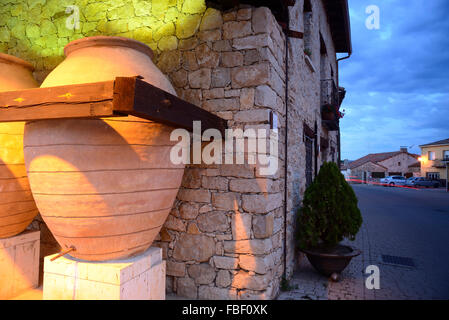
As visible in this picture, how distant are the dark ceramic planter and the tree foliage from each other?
5.9 inches

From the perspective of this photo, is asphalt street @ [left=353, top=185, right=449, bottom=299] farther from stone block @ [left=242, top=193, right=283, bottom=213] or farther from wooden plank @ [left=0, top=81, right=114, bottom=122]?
wooden plank @ [left=0, top=81, right=114, bottom=122]

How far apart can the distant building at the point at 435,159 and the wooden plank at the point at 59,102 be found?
35.5 meters

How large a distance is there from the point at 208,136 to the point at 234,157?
0.34 metres

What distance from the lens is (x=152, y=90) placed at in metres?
1.76

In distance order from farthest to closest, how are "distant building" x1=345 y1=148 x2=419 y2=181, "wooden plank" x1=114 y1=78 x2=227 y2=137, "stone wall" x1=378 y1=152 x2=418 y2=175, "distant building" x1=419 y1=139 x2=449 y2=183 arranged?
"stone wall" x1=378 y1=152 x2=418 y2=175 < "distant building" x1=345 y1=148 x2=419 y2=181 < "distant building" x1=419 y1=139 x2=449 y2=183 < "wooden plank" x1=114 y1=78 x2=227 y2=137

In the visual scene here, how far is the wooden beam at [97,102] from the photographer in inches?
63.9

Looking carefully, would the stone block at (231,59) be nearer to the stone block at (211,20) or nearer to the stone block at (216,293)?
the stone block at (211,20)

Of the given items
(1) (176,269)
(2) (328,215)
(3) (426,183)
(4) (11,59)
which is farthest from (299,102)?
(3) (426,183)

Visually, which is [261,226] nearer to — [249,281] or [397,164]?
[249,281]

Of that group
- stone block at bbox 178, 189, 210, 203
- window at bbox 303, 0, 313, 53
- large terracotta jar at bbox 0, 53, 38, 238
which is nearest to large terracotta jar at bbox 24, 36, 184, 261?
large terracotta jar at bbox 0, 53, 38, 238

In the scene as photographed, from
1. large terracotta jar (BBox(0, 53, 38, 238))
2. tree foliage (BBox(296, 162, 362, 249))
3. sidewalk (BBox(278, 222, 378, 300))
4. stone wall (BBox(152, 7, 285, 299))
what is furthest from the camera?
tree foliage (BBox(296, 162, 362, 249))

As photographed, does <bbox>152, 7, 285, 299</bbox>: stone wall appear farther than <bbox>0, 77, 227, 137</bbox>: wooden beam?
Yes

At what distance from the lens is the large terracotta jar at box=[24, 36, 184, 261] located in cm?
191
